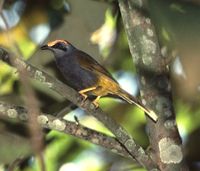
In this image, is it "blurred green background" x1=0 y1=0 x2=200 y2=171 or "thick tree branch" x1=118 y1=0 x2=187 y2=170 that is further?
"blurred green background" x1=0 y1=0 x2=200 y2=171

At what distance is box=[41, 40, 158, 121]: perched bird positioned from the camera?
2730 mm

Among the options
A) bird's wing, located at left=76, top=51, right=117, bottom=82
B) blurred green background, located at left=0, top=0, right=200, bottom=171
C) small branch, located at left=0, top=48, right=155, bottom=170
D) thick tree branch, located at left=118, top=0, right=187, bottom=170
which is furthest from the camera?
bird's wing, located at left=76, top=51, right=117, bottom=82

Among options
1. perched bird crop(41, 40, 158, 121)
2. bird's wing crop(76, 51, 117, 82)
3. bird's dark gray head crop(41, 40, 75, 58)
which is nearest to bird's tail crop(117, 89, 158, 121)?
perched bird crop(41, 40, 158, 121)

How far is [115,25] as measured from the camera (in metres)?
2.86

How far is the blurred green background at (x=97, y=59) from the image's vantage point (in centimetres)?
239

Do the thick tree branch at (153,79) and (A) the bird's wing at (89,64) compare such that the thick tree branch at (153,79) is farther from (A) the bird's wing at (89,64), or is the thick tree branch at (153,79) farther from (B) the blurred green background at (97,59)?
(A) the bird's wing at (89,64)

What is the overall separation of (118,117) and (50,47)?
600mm

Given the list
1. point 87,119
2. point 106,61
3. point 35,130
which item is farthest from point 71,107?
point 35,130

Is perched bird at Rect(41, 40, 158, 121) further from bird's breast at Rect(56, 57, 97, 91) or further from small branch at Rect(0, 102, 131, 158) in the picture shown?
small branch at Rect(0, 102, 131, 158)

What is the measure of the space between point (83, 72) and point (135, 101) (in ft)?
2.15

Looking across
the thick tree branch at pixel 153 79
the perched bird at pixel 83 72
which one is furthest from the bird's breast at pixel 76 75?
the thick tree branch at pixel 153 79

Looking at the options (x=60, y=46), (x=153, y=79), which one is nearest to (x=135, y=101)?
(x=153, y=79)

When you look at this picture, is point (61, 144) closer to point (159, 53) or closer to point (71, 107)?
point (71, 107)

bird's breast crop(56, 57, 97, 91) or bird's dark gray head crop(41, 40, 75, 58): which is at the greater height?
bird's dark gray head crop(41, 40, 75, 58)
